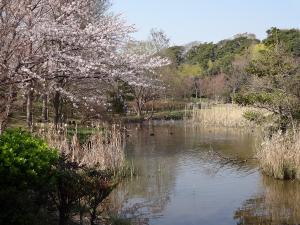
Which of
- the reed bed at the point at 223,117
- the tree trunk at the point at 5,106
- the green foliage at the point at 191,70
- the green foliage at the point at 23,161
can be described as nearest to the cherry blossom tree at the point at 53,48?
the tree trunk at the point at 5,106

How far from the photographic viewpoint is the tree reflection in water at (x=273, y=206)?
822 centimetres

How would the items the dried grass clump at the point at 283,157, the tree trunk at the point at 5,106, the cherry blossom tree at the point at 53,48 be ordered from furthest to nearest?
the dried grass clump at the point at 283,157 < the tree trunk at the point at 5,106 < the cherry blossom tree at the point at 53,48

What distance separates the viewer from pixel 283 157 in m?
11.3

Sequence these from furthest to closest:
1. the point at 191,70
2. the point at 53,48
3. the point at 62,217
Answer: the point at 191,70
the point at 53,48
the point at 62,217

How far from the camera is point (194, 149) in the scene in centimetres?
1742

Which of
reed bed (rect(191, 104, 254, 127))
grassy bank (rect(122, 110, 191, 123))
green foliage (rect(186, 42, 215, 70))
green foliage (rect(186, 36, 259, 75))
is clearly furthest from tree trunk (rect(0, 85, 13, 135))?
green foliage (rect(186, 42, 215, 70))

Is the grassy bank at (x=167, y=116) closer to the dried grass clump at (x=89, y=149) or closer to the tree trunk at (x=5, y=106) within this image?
the dried grass clump at (x=89, y=149)

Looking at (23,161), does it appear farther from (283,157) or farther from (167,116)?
(167,116)

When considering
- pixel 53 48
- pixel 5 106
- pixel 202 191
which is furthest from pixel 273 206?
pixel 5 106

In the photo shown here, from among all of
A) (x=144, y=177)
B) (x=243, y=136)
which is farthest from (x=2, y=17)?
(x=243, y=136)

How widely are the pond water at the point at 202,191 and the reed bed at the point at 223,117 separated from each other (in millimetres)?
7099

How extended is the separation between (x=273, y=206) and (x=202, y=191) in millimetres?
1867

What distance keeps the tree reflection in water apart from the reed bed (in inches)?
496

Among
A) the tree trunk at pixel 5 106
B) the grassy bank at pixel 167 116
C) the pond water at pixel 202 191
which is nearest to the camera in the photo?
the tree trunk at pixel 5 106
